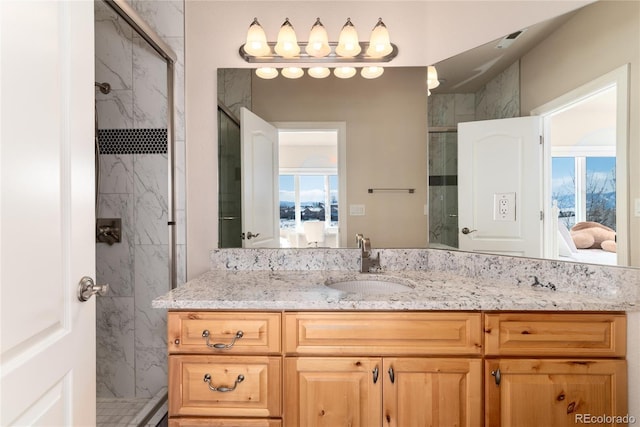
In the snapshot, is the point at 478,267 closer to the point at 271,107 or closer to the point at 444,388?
the point at 444,388

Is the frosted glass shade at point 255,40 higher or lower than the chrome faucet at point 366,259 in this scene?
higher

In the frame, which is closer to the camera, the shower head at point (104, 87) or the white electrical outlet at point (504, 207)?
the white electrical outlet at point (504, 207)

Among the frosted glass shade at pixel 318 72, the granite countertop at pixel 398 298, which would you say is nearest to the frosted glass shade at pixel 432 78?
the frosted glass shade at pixel 318 72

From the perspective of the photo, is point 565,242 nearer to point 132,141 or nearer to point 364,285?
point 364,285

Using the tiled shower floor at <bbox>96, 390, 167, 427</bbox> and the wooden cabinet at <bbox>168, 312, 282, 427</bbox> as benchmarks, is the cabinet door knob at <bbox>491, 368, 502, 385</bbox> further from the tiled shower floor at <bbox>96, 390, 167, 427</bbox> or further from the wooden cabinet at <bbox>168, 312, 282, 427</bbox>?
→ the tiled shower floor at <bbox>96, 390, 167, 427</bbox>

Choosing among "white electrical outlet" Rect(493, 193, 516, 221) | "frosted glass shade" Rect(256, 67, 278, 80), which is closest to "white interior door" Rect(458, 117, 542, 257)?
"white electrical outlet" Rect(493, 193, 516, 221)

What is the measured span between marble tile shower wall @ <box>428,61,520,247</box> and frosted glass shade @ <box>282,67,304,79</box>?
0.72m

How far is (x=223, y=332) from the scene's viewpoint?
1205 mm

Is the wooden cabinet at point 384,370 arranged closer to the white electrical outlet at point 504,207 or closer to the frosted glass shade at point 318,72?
the white electrical outlet at point 504,207

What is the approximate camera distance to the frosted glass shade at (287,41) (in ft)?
5.71

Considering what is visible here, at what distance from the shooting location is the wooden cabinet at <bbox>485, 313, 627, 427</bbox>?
115 centimetres

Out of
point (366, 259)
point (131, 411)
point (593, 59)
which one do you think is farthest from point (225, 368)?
point (593, 59)

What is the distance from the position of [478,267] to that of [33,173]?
66.6 inches

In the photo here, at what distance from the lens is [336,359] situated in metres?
1.19
